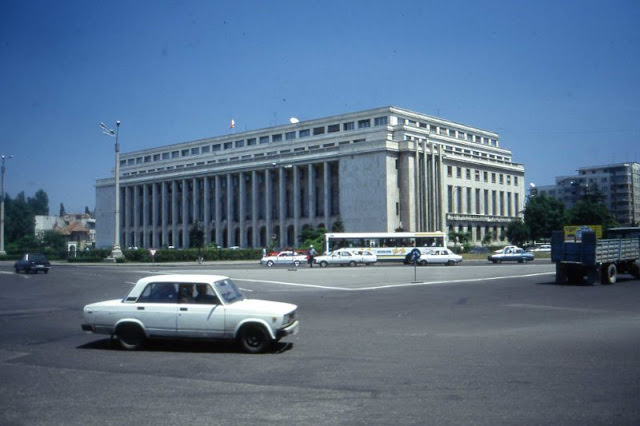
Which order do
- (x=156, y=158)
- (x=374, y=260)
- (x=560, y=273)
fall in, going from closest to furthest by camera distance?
1. (x=560, y=273)
2. (x=374, y=260)
3. (x=156, y=158)

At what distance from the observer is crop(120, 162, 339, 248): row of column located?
92812mm

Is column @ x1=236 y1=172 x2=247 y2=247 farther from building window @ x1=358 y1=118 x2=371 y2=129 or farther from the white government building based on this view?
building window @ x1=358 y1=118 x2=371 y2=129

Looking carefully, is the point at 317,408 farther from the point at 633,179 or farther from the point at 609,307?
the point at 633,179

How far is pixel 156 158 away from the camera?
411ft

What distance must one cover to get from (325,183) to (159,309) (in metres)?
79.7

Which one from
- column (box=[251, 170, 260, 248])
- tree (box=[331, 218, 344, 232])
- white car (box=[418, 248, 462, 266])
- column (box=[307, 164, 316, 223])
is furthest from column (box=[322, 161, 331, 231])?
white car (box=[418, 248, 462, 266])

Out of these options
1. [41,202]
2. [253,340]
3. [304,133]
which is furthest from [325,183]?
[41,202]

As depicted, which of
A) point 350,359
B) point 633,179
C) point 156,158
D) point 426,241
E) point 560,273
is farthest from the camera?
point 633,179

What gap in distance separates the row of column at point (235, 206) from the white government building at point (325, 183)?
0.62ft

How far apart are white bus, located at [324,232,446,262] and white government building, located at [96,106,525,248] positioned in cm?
2202

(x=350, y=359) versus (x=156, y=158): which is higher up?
(x=156, y=158)

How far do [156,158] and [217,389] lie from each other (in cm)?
12289

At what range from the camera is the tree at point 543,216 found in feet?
274

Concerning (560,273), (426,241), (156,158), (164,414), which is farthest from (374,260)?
(156,158)
